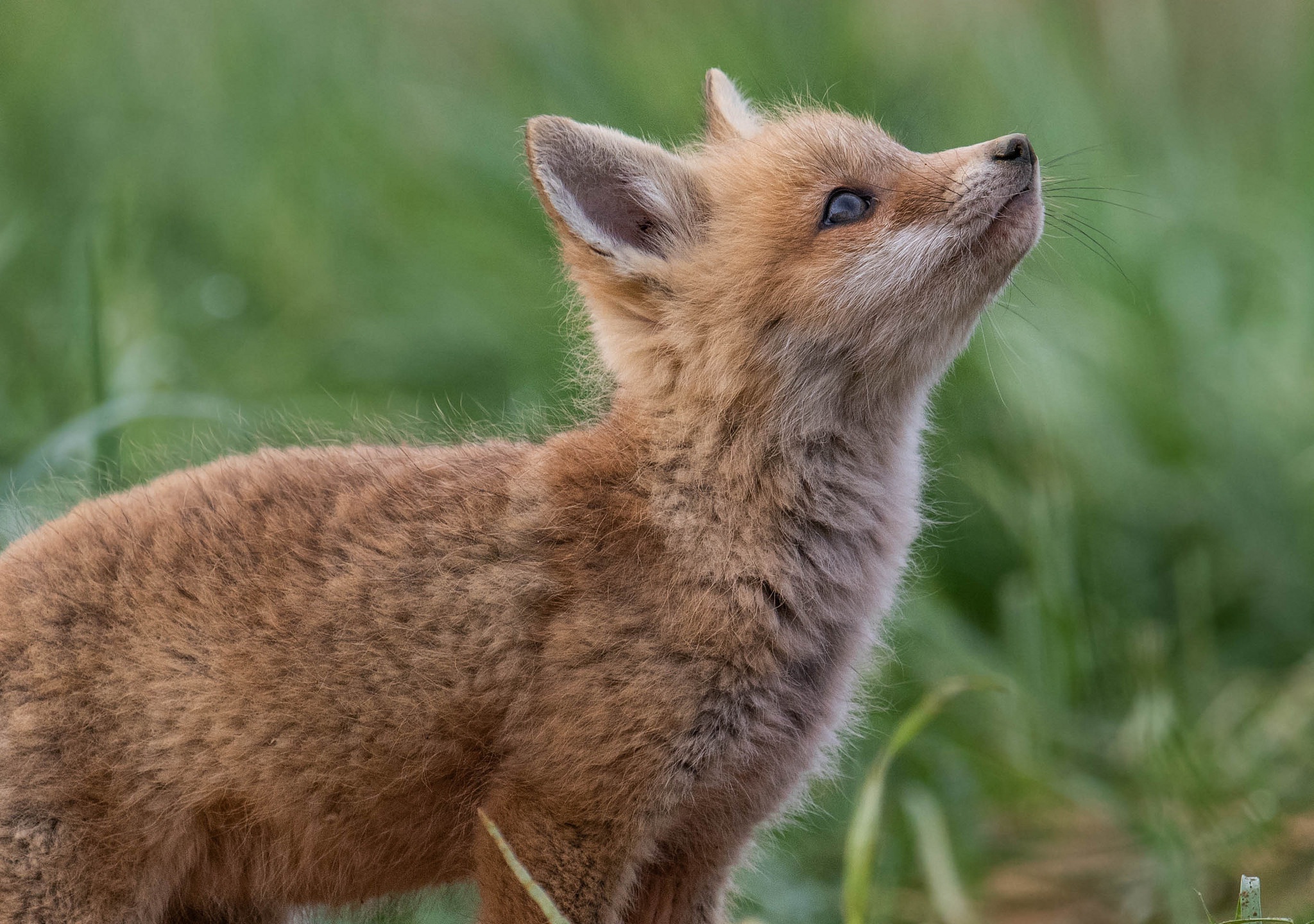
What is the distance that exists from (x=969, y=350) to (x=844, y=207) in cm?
219

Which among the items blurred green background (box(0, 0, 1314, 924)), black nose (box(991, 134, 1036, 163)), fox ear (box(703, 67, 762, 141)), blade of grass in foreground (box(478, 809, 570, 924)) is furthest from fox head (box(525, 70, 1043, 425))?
blade of grass in foreground (box(478, 809, 570, 924))

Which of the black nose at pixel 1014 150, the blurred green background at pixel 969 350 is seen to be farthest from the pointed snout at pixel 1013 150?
the blurred green background at pixel 969 350

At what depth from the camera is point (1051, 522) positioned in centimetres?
480

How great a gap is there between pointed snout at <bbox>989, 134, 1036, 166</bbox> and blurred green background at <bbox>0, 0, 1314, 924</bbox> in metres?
0.92

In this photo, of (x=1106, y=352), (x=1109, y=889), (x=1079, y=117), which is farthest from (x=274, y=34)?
(x=1109, y=889)

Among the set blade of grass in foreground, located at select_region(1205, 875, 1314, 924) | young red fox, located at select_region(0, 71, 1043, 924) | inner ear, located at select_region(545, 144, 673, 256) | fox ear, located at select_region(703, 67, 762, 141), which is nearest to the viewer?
blade of grass in foreground, located at select_region(1205, 875, 1314, 924)

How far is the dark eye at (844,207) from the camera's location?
3.32m

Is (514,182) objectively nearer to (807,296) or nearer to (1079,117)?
(1079,117)

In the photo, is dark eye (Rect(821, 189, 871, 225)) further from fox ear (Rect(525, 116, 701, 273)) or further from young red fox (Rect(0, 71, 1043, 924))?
fox ear (Rect(525, 116, 701, 273))

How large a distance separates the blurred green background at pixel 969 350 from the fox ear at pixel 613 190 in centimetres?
74

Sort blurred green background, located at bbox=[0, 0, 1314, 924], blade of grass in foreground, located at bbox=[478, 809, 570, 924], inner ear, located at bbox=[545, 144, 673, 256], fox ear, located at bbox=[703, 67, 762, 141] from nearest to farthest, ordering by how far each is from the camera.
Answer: blade of grass in foreground, located at bbox=[478, 809, 570, 924] < inner ear, located at bbox=[545, 144, 673, 256] < fox ear, located at bbox=[703, 67, 762, 141] < blurred green background, located at bbox=[0, 0, 1314, 924]

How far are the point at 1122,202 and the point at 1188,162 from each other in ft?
1.98

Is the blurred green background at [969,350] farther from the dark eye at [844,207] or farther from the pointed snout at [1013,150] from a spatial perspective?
the dark eye at [844,207]

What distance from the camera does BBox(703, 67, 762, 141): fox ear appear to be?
383 centimetres
